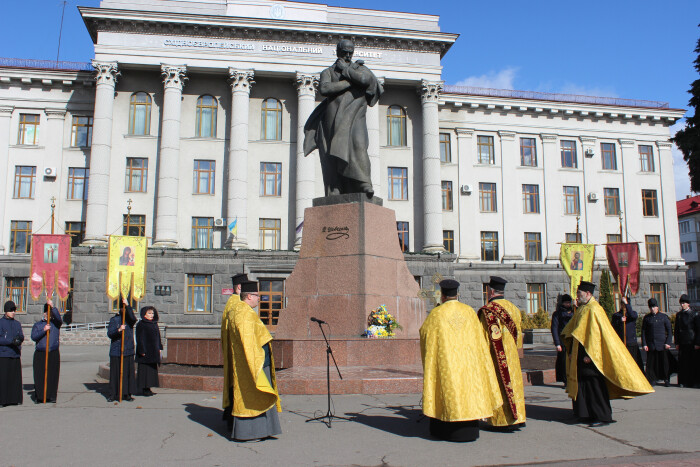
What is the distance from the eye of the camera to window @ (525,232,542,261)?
136 ft

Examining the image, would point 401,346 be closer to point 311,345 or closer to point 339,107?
point 311,345

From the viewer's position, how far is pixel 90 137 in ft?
123

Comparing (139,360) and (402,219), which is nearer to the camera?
(139,360)

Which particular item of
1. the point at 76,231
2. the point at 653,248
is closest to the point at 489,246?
the point at 653,248

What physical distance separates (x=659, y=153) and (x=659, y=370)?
36.3 m

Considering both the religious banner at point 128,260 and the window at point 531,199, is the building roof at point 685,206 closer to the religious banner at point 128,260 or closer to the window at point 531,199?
the window at point 531,199

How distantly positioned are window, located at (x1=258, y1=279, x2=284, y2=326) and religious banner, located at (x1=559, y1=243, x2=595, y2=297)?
1534 centimetres

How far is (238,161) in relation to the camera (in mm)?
36000

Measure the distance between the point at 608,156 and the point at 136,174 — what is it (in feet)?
105

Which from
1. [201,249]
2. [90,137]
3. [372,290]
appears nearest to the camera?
[372,290]

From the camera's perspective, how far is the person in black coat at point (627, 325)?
12562mm

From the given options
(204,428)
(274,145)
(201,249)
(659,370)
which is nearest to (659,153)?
(274,145)

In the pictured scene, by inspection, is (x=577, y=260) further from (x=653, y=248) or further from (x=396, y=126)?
(x=653, y=248)

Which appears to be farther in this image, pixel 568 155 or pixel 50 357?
pixel 568 155
